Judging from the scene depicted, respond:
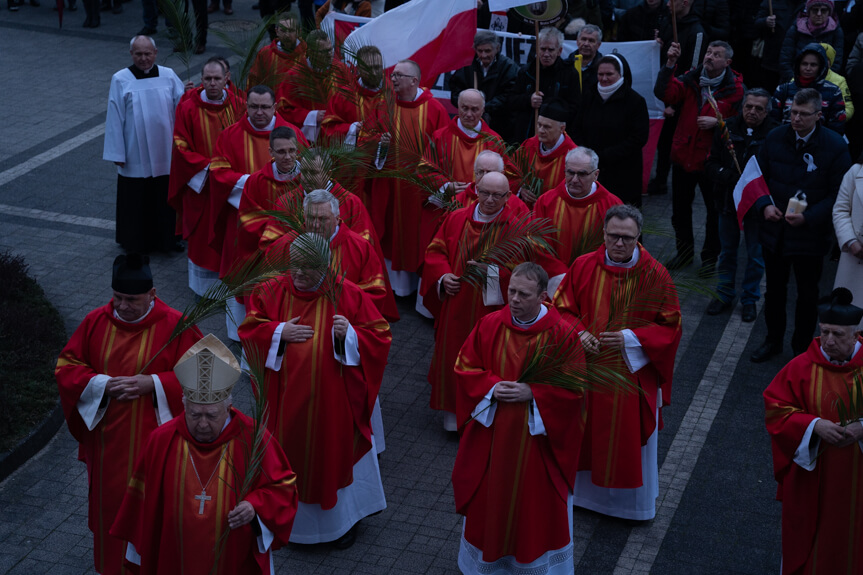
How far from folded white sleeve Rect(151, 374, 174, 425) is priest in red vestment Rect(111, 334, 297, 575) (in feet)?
1.89

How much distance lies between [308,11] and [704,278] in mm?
12264

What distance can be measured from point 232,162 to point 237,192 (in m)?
0.29

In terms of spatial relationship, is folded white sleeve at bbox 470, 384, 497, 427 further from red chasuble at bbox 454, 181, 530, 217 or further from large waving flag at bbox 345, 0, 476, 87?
large waving flag at bbox 345, 0, 476, 87

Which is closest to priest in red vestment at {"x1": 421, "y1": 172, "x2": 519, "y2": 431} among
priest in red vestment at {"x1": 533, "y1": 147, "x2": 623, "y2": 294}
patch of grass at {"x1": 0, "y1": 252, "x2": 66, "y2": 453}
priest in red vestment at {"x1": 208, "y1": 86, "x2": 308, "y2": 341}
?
priest in red vestment at {"x1": 533, "y1": 147, "x2": 623, "y2": 294}

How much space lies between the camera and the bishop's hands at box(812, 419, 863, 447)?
5770 millimetres

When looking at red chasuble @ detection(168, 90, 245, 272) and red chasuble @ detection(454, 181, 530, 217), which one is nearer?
red chasuble @ detection(454, 181, 530, 217)

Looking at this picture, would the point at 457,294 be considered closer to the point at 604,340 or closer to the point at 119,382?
the point at 604,340

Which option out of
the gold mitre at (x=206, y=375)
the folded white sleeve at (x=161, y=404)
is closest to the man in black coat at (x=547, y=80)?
the folded white sleeve at (x=161, y=404)

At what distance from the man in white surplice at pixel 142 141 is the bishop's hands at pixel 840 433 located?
24.0 ft

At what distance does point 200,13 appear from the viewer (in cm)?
1772

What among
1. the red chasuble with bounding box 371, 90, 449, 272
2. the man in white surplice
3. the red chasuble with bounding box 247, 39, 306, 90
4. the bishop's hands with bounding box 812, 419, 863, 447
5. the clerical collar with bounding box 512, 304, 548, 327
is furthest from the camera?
the red chasuble with bounding box 247, 39, 306, 90

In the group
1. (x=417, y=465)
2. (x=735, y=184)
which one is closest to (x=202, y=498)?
(x=417, y=465)

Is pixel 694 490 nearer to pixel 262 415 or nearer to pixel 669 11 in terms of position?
pixel 262 415

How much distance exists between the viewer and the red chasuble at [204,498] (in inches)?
209
